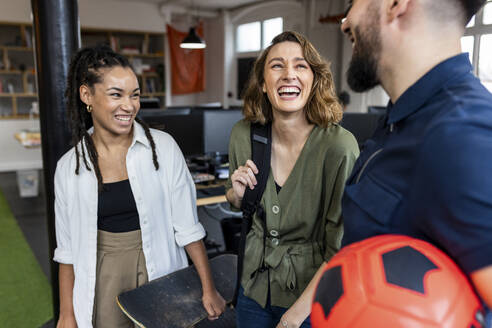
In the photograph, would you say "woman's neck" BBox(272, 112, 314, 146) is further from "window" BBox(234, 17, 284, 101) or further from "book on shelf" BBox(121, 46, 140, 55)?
"book on shelf" BBox(121, 46, 140, 55)

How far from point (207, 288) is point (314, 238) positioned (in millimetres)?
485

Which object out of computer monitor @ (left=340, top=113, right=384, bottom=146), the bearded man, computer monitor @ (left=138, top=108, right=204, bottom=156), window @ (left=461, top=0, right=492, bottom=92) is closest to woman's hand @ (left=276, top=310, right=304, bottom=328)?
the bearded man

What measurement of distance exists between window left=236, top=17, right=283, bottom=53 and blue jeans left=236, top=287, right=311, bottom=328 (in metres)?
7.30

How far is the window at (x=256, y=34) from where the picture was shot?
8195mm

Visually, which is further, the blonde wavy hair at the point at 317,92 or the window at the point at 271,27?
the window at the point at 271,27

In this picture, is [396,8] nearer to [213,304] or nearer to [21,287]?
[213,304]

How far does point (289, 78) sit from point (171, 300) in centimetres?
89

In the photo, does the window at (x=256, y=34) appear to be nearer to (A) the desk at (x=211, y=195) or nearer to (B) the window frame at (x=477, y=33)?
(B) the window frame at (x=477, y=33)

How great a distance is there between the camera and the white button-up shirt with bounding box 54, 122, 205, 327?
1.48 metres

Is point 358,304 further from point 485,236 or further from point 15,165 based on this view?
point 15,165

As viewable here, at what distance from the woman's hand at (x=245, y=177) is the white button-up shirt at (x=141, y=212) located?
0.30 m

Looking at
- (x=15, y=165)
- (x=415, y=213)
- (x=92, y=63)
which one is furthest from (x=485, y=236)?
(x=15, y=165)

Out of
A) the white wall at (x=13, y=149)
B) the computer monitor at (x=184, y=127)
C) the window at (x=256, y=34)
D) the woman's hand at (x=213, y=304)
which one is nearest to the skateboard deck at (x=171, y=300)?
the woman's hand at (x=213, y=304)

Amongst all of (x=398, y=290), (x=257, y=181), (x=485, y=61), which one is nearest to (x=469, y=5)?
(x=398, y=290)
